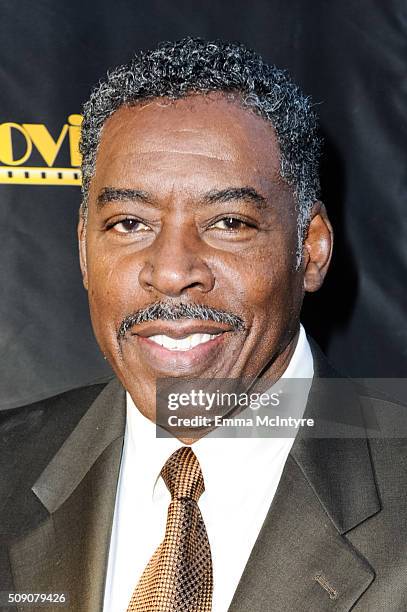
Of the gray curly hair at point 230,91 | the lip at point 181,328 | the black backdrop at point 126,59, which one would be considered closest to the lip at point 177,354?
the lip at point 181,328

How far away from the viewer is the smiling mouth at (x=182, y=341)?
1520mm

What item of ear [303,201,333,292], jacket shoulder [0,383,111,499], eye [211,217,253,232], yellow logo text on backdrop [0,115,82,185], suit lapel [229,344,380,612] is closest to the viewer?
suit lapel [229,344,380,612]

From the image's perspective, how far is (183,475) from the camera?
156 centimetres

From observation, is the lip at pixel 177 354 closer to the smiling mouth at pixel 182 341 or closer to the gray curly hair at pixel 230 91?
the smiling mouth at pixel 182 341

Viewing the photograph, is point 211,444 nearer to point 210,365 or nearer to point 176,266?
point 210,365

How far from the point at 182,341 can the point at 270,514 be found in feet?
1.04

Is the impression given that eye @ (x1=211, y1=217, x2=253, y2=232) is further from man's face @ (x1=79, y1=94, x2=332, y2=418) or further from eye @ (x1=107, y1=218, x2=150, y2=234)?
eye @ (x1=107, y1=218, x2=150, y2=234)

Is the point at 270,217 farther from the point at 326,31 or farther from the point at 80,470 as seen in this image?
the point at 326,31

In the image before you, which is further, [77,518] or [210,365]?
[77,518]

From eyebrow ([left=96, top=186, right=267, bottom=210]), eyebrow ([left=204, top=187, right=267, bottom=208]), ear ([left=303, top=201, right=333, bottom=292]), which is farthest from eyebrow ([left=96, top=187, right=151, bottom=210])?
ear ([left=303, top=201, right=333, bottom=292])

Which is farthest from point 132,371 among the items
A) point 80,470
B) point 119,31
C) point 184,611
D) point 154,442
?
point 119,31

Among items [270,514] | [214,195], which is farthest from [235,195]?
[270,514]

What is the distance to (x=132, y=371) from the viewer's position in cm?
158

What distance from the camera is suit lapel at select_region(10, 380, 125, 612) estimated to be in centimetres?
160
